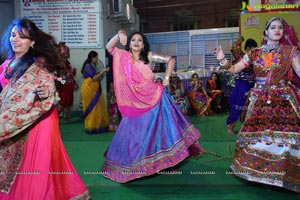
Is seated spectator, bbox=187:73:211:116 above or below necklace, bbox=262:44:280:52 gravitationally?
below

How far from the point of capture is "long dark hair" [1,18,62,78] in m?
2.15

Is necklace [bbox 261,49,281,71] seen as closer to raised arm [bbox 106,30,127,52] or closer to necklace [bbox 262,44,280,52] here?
necklace [bbox 262,44,280,52]

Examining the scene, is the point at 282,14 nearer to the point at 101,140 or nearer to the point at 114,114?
the point at 114,114

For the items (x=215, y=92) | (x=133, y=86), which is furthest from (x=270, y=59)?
(x=215, y=92)

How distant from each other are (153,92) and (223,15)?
40.2ft

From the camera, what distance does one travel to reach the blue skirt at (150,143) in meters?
3.29

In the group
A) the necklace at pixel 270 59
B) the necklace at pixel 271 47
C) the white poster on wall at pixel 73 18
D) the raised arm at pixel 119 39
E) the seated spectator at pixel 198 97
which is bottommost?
the seated spectator at pixel 198 97

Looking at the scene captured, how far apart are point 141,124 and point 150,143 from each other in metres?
0.24

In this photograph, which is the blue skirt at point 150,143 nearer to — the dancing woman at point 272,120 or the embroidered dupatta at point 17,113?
the dancing woman at point 272,120

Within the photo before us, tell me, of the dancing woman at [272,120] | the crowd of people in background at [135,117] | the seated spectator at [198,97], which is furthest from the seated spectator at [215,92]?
the dancing woman at [272,120]

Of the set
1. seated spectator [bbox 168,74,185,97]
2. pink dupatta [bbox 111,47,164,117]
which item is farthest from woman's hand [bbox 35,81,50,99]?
seated spectator [bbox 168,74,185,97]

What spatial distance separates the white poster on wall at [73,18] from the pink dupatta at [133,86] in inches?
221

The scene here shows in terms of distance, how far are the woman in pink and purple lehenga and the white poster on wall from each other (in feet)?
18.3

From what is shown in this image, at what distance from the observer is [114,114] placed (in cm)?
638
